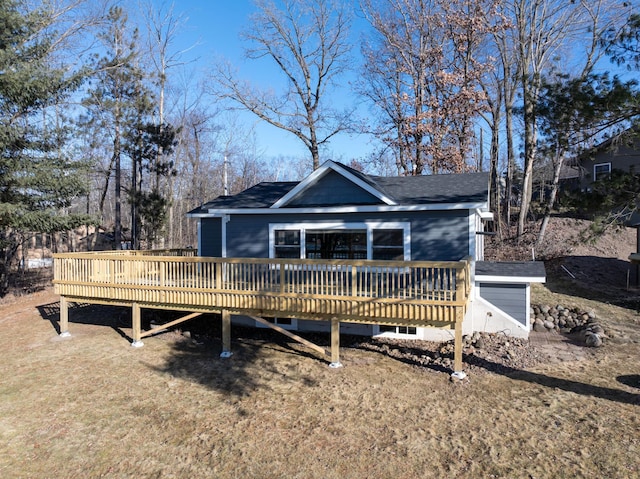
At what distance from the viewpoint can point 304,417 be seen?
6.21 m

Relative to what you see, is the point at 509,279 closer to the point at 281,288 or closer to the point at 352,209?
the point at 352,209

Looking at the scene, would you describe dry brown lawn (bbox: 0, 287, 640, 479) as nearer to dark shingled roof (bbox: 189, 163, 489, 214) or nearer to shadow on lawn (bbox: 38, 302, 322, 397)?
shadow on lawn (bbox: 38, 302, 322, 397)

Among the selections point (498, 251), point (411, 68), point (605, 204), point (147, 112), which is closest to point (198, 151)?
point (147, 112)

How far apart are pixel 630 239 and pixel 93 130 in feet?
95.4

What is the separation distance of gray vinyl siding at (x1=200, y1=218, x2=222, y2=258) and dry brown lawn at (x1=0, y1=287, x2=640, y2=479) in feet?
12.1

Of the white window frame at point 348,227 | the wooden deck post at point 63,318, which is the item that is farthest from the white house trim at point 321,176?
the wooden deck post at point 63,318

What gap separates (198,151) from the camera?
29.9 metres

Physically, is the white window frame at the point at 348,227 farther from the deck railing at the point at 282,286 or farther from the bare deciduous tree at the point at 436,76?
the bare deciduous tree at the point at 436,76

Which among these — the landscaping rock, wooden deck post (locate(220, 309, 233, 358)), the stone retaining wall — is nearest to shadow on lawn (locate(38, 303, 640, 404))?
wooden deck post (locate(220, 309, 233, 358))

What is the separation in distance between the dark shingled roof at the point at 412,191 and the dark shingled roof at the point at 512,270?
1908 millimetres

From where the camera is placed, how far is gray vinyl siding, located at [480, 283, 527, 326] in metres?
9.60

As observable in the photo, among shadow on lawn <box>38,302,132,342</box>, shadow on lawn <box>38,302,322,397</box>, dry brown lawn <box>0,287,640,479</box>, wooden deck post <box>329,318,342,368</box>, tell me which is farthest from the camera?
shadow on lawn <box>38,302,132,342</box>

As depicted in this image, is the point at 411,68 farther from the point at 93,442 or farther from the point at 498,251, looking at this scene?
the point at 93,442

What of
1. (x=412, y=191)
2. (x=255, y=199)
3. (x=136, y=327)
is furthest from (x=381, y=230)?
(x=136, y=327)
